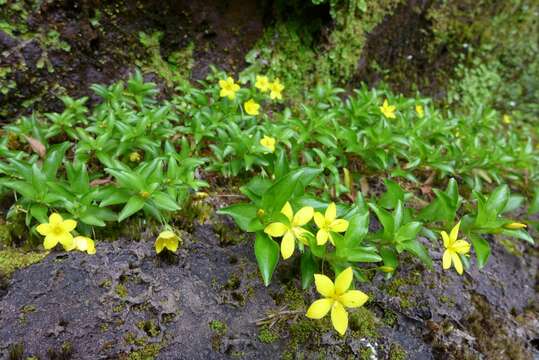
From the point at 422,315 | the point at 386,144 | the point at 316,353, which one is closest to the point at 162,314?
the point at 316,353

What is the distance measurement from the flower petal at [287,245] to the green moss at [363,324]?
540 mm

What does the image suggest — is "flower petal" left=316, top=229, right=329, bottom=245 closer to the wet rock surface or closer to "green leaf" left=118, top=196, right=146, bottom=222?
the wet rock surface

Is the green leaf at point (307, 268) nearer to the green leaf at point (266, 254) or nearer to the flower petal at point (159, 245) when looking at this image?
the green leaf at point (266, 254)

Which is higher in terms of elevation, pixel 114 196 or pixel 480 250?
pixel 480 250

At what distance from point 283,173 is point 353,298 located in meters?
0.94

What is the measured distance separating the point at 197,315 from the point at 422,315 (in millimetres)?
1176

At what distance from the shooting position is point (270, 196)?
1.89 m

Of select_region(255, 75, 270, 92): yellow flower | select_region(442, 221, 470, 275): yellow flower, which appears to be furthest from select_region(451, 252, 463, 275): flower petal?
select_region(255, 75, 270, 92): yellow flower

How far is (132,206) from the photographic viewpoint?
79.2 inches

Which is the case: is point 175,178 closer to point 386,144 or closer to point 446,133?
point 386,144

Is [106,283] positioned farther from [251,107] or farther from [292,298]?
[251,107]

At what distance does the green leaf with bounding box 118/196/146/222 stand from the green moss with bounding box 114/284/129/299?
0.32 metres

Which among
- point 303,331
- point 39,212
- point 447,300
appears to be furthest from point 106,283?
point 447,300

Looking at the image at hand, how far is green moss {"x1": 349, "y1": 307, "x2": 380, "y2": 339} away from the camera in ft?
6.46
